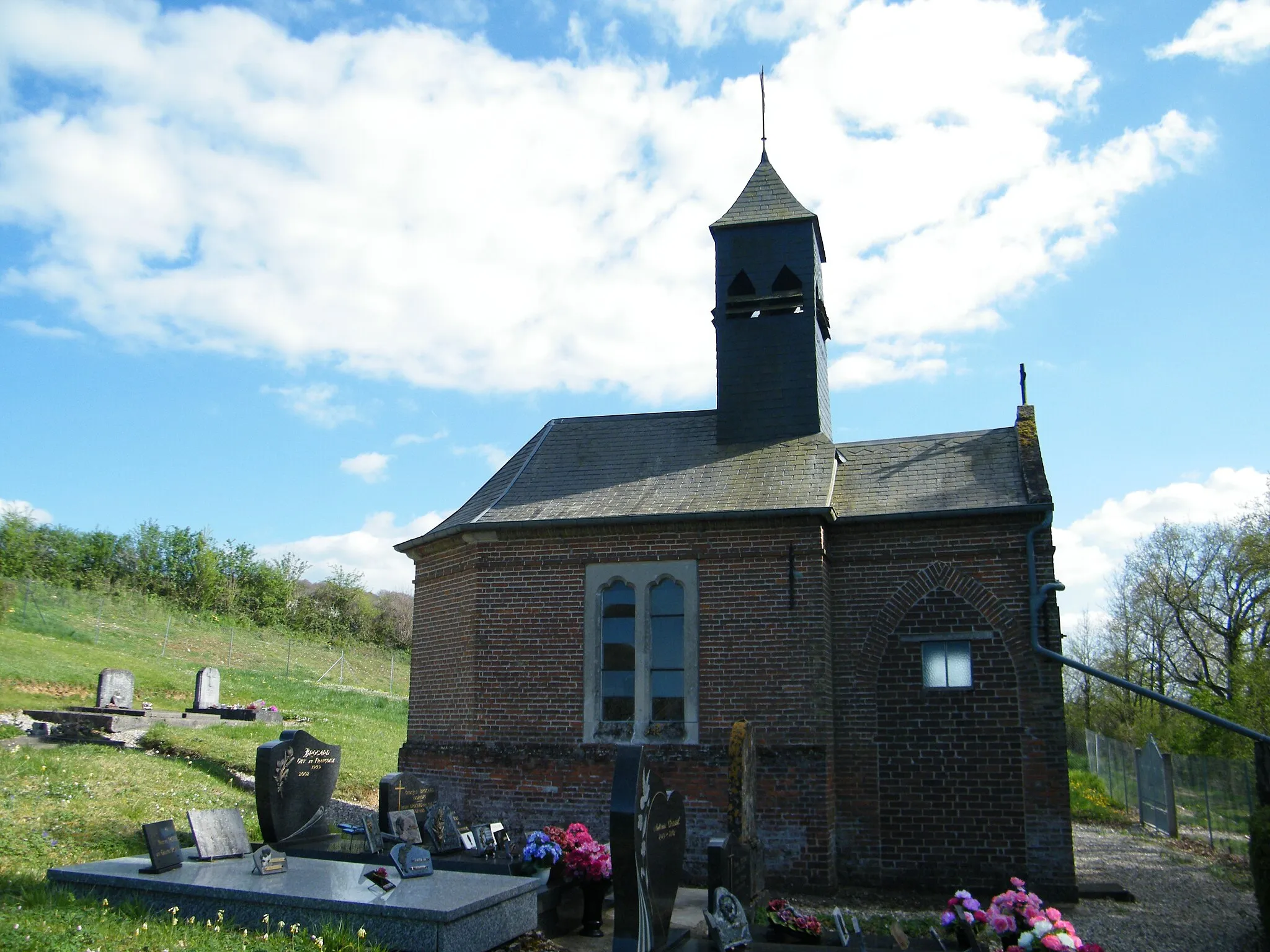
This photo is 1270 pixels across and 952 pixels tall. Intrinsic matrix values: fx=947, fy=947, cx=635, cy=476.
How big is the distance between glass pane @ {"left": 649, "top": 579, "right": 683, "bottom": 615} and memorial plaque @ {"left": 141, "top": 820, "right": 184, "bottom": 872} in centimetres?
645

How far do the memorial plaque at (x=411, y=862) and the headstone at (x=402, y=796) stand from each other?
1.96 m

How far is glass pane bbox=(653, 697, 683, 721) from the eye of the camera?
41.8ft

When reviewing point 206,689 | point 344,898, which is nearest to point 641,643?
point 344,898

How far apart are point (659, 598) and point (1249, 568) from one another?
2796 cm

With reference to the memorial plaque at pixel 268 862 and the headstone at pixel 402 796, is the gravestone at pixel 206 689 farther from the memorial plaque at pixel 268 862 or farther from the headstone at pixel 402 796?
the memorial plaque at pixel 268 862

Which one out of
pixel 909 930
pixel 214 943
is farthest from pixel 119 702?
pixel 909 930

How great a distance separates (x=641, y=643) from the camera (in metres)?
13.1

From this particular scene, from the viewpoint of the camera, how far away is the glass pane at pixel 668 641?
42.6ft

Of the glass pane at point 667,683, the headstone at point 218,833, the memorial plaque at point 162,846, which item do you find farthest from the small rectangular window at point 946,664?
the memorial plaque at point 162,846

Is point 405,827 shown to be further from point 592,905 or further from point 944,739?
point 944,739

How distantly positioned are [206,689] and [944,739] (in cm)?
1772

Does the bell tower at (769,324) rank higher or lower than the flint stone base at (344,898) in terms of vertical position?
higher

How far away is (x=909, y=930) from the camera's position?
909cm

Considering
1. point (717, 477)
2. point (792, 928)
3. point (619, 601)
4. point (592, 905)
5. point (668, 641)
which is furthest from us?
point (717, 477)
